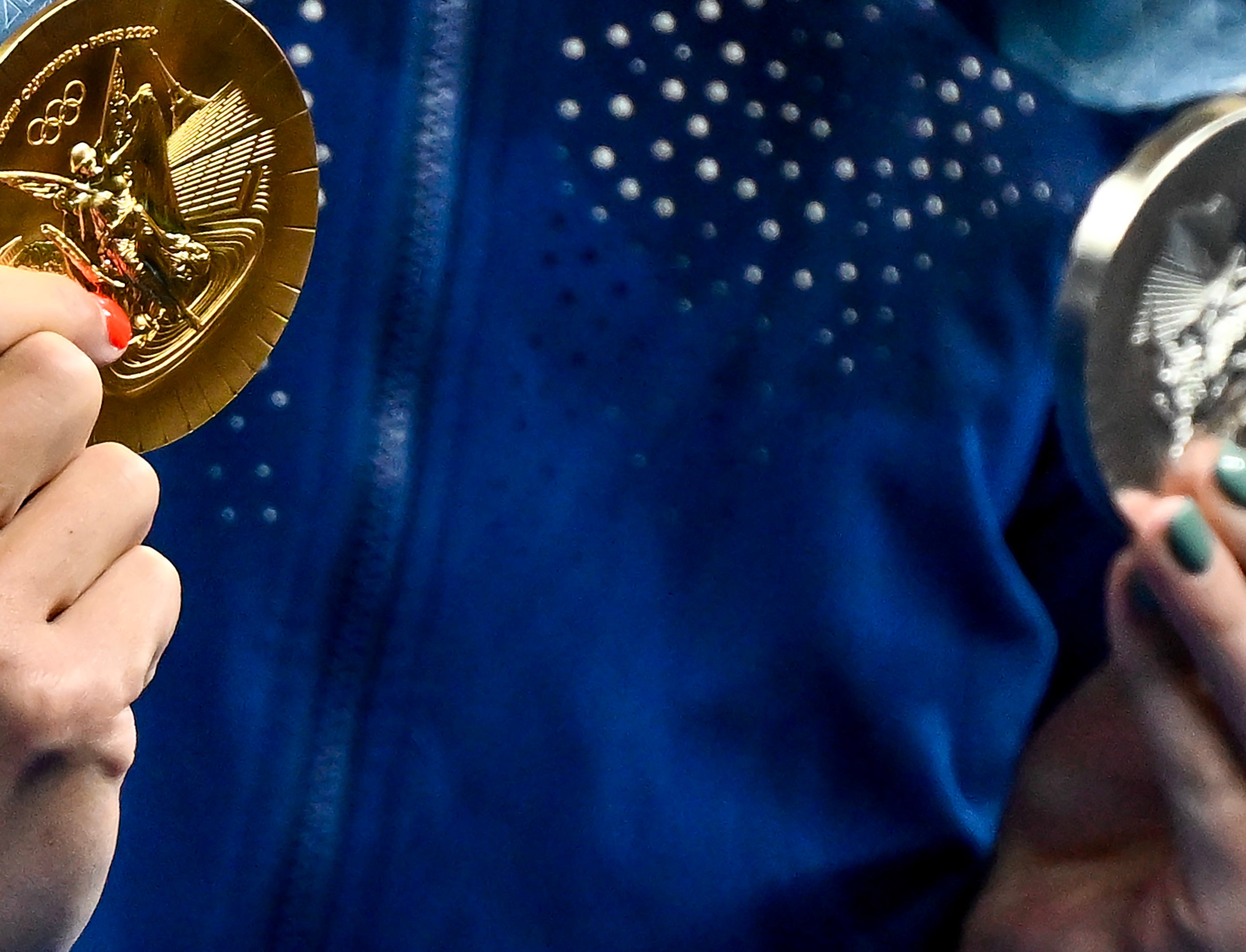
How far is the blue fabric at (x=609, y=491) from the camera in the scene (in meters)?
0.49

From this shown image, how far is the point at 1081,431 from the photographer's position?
0.46 meters

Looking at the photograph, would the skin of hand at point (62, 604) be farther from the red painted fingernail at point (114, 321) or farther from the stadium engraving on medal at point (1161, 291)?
the stadium engraving on medal at point (1161, 291)

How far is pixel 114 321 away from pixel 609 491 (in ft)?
0.77

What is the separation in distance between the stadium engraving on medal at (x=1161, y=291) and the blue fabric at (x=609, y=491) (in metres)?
0.07

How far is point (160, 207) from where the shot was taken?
0.42m

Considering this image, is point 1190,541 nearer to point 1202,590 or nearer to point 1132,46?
point 1202,590

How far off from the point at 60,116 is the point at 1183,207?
43cm

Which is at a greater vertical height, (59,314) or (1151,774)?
(59,314)

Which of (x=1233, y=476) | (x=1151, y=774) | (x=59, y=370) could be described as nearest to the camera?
(x=59, y=370)

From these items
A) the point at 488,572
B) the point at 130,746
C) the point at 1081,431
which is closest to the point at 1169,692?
the point at 1081,431

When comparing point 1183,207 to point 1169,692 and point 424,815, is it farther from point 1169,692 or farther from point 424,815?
point 424,815

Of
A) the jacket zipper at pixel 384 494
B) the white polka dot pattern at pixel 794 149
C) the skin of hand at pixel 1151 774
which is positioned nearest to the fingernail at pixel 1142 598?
the skin of hand at pixel 1151 774

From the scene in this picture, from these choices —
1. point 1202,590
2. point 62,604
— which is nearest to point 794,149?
point 1202,590

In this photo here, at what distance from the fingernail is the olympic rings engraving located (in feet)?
1.49
